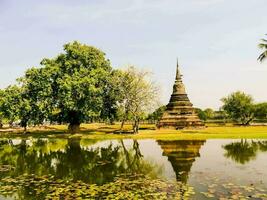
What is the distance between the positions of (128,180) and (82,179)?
2897 mm

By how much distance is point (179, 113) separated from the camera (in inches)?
3172

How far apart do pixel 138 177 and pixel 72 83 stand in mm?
42222

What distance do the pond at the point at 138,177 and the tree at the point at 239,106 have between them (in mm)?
92693

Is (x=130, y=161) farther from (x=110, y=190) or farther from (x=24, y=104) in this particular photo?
(x=24, y=104)

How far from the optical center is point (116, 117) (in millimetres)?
72625

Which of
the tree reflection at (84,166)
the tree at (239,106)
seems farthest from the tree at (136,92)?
the tree at (239,106)

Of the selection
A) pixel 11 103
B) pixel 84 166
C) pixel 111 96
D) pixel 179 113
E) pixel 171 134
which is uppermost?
pixel 111 96

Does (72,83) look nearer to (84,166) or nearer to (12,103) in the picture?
(12,103)

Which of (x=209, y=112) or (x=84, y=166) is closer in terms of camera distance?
(x=84, y=166)

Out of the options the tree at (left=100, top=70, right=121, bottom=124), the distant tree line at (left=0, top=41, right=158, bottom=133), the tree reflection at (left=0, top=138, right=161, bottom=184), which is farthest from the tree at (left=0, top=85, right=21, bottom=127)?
the tree reflection at (left=0, top=138, right=161, bottom=184)

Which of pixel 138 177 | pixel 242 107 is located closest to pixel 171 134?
pixel 138 177

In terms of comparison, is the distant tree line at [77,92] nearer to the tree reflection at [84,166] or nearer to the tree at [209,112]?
the tree reflection at [84,166]

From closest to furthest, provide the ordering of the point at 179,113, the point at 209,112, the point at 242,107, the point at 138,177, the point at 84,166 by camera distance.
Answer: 1. the point at 138,177
2. the point at 84,166
3. the point at 179,113
4. the point at 242,107
5. the point at 209,112

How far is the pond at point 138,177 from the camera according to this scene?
17531 mm
